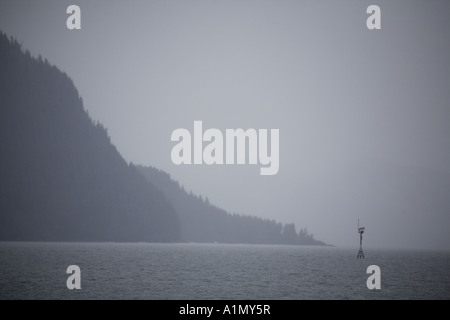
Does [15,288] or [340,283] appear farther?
[340,283]

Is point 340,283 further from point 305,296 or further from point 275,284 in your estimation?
point 305,296

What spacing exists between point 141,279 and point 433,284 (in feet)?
150

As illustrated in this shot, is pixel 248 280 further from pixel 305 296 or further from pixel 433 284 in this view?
pixel 433 284

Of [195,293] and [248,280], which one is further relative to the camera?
[248,280]

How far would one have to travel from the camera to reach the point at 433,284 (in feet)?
254
